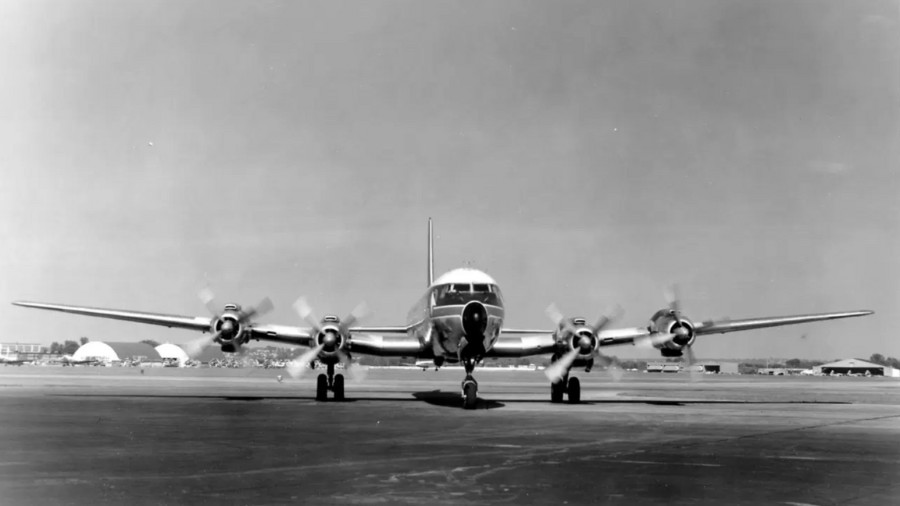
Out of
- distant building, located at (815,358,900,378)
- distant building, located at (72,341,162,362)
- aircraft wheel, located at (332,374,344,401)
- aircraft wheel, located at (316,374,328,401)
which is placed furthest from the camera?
distant building, located at (72,341,162,362)

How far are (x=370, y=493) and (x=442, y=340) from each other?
1645 cm

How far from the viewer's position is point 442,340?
2478 cm

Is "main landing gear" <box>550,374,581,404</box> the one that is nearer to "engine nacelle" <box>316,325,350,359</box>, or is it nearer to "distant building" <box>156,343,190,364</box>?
"engine nacelle" <box>316,325,350,359</box>

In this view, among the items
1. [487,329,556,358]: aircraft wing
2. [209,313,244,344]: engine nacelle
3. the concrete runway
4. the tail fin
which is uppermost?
A: the tail fin

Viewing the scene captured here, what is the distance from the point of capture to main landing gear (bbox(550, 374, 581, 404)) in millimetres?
27016

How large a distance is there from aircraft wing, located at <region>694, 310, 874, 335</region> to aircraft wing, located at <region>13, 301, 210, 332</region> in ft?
58.3

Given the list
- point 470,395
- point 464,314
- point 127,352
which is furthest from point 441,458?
point 127,352

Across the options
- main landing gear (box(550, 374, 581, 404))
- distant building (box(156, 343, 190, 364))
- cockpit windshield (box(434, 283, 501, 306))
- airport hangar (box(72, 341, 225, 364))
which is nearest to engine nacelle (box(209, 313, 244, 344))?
cockpit windshield (box(434, 283, 501, 306))

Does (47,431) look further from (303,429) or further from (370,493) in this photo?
(370,493)

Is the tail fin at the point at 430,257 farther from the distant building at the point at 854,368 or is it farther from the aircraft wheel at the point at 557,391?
the distant building at the point at 854,368

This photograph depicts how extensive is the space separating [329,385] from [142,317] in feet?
22.7

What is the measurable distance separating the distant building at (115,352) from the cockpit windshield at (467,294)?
4984 inches

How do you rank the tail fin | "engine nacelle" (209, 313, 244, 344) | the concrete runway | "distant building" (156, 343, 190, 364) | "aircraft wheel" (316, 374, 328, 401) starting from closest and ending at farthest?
the concrete runway, "engine nacelle" (209, 313, 244, 344), "aircraft wheel" (316, 374, 328, 401), the tail fin, "distant building" (156, 343, 190, 364)

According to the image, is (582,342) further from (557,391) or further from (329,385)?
(329,385)
